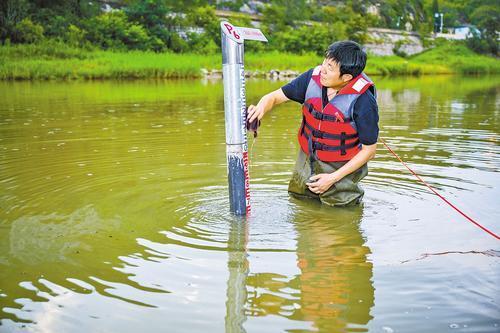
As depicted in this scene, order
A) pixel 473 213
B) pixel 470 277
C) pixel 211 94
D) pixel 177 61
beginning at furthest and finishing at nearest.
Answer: pixel 177 61 → pixel 211 94 → pixel 473 213 → pixel 470 277

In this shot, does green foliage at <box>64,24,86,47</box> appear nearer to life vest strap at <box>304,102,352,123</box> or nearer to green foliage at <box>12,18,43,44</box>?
green foliage at <box>12,18,43,44</box>

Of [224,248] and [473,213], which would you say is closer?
[224,248]

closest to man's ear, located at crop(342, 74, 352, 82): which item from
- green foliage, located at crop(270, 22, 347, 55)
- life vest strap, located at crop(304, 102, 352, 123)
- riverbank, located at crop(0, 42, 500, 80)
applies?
life vest strap, located at crop(304, 102, 352, 123)

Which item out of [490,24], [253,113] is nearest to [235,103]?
[253,113]

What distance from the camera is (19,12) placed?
32.6m

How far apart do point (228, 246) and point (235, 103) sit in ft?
3.48

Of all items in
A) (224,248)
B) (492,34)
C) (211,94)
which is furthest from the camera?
(492,34)

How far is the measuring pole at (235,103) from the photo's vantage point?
174 inches

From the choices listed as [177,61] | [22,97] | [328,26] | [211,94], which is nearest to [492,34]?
[328,26]

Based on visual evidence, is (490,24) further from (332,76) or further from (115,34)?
(332,76)

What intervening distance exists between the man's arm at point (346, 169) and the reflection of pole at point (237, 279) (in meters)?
0.67

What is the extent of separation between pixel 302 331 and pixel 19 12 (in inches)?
1313

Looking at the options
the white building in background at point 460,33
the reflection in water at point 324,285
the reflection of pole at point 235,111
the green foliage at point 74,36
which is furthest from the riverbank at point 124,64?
the reflection in water at point 324,285

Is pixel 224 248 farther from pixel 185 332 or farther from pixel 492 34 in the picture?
pixel 492 34
